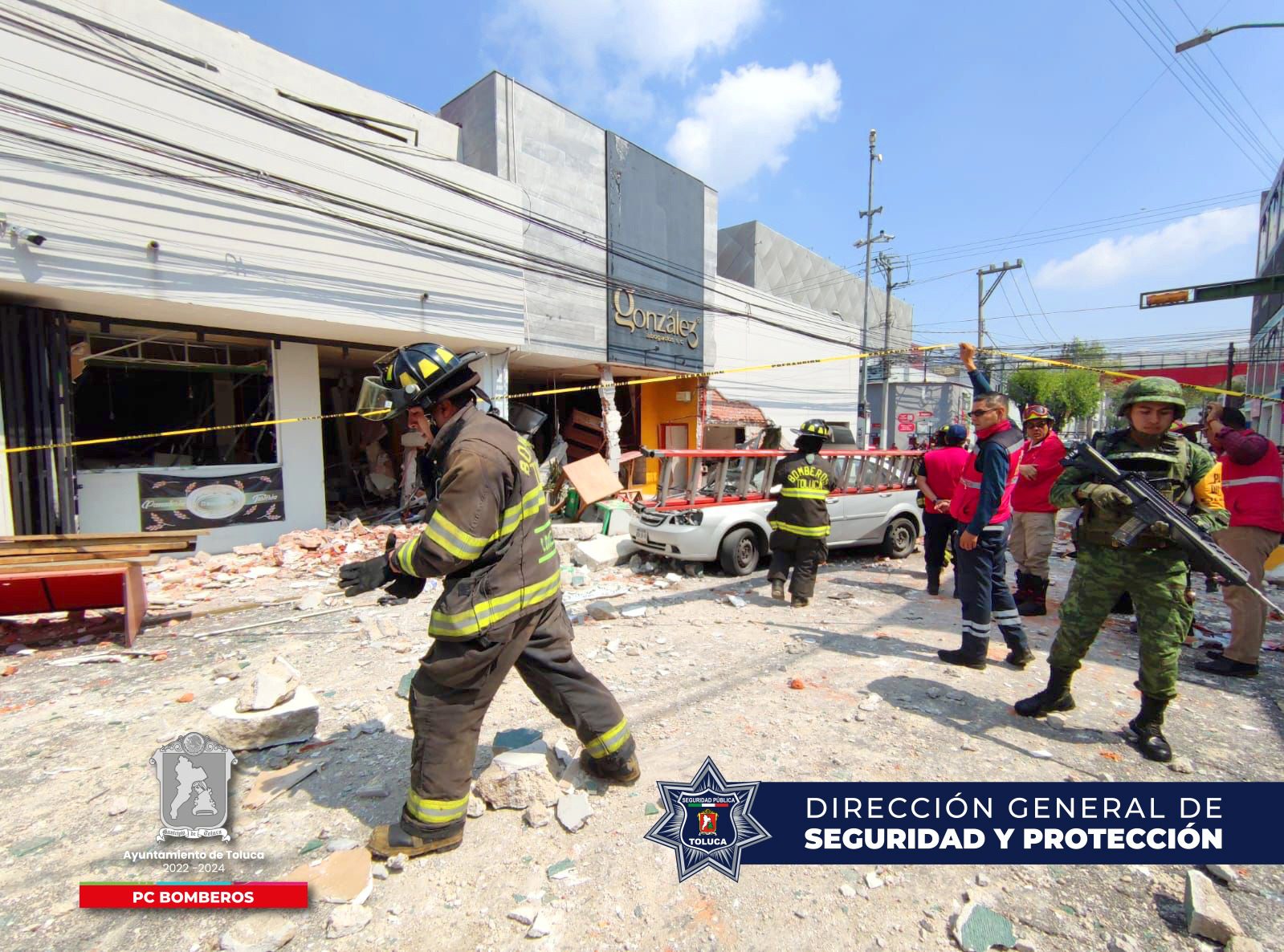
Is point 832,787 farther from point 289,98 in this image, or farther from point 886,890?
point 289,98

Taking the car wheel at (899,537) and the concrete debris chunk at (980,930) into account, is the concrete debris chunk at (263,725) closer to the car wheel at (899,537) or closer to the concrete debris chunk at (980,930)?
the concrete debris chunk at (980,930)

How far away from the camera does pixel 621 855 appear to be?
85.7 inches

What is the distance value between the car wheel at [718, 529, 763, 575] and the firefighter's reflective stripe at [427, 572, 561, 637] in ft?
15.0

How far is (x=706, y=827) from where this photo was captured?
2.22m

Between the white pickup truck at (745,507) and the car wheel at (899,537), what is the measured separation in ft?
0.03

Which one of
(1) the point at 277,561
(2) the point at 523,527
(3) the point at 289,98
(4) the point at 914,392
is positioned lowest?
(1) the point at 277,561

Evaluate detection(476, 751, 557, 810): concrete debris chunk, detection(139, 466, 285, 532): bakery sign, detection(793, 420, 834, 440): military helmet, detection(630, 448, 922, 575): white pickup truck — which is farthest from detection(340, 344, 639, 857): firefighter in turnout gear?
detection(139, 466, 285, 532): bakery sign

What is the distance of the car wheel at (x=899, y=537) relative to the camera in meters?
7.55

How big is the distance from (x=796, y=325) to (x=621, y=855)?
60.9 ft

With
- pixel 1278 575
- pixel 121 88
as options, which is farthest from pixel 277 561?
pixel 1278 575

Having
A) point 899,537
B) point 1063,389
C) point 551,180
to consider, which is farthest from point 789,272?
point 1063,389

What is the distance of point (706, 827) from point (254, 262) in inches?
339

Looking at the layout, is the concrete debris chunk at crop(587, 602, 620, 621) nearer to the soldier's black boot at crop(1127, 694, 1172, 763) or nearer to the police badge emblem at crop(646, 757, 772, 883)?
the police badge emblem at crop(646, 757, 772, 883)

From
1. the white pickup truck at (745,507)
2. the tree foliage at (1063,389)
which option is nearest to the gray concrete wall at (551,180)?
the white pickup truck at (745,507)
